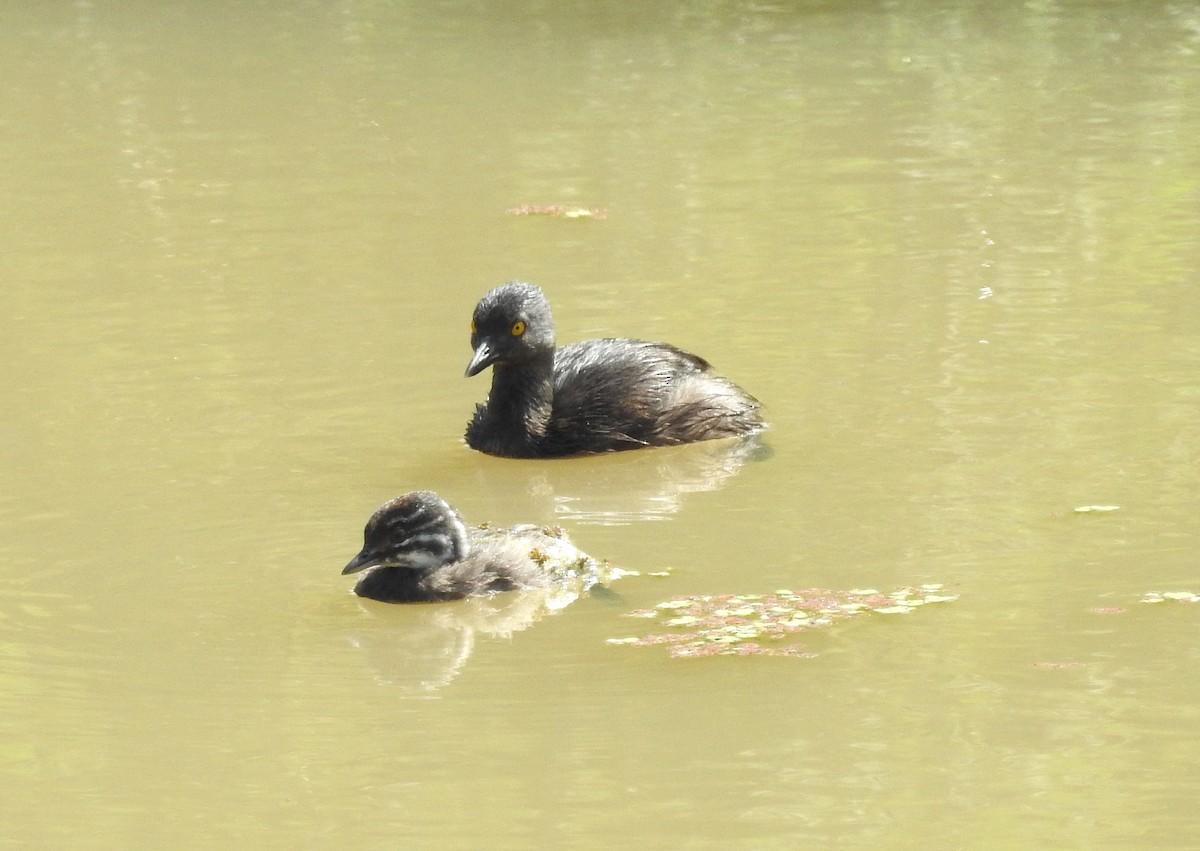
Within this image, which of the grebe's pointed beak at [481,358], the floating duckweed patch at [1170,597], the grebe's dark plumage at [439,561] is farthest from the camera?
the grebe's pointed beak at [481,358]

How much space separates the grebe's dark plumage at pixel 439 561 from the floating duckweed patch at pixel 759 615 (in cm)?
71

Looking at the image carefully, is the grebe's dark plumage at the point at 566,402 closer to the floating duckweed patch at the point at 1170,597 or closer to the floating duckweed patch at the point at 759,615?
the floating duckweed patch at the point at 759,615

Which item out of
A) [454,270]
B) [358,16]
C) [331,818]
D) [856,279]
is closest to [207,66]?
[358,16]

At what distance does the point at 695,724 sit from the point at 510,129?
12831 mm

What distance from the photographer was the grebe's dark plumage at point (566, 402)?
12.1 metres

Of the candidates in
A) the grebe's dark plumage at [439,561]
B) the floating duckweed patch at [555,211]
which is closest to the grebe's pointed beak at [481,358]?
the grebe's dark plumage at [439,561]

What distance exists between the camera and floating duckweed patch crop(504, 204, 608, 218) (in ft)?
A: 54.8

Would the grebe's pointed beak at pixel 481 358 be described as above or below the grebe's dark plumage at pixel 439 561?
above

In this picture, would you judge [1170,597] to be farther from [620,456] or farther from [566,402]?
[566,402]

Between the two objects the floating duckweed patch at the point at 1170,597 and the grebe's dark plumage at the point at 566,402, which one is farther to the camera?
the grebe's dark plumage at the point at 566,402

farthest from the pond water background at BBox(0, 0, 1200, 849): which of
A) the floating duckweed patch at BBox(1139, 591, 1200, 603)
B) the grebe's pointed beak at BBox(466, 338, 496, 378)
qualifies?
the grebe's pointed beak at BBox(466, 338, 496, 378)

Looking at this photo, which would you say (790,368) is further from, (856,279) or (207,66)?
(207,66)

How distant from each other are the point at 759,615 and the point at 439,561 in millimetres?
1590

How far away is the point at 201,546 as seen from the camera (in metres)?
10.1
